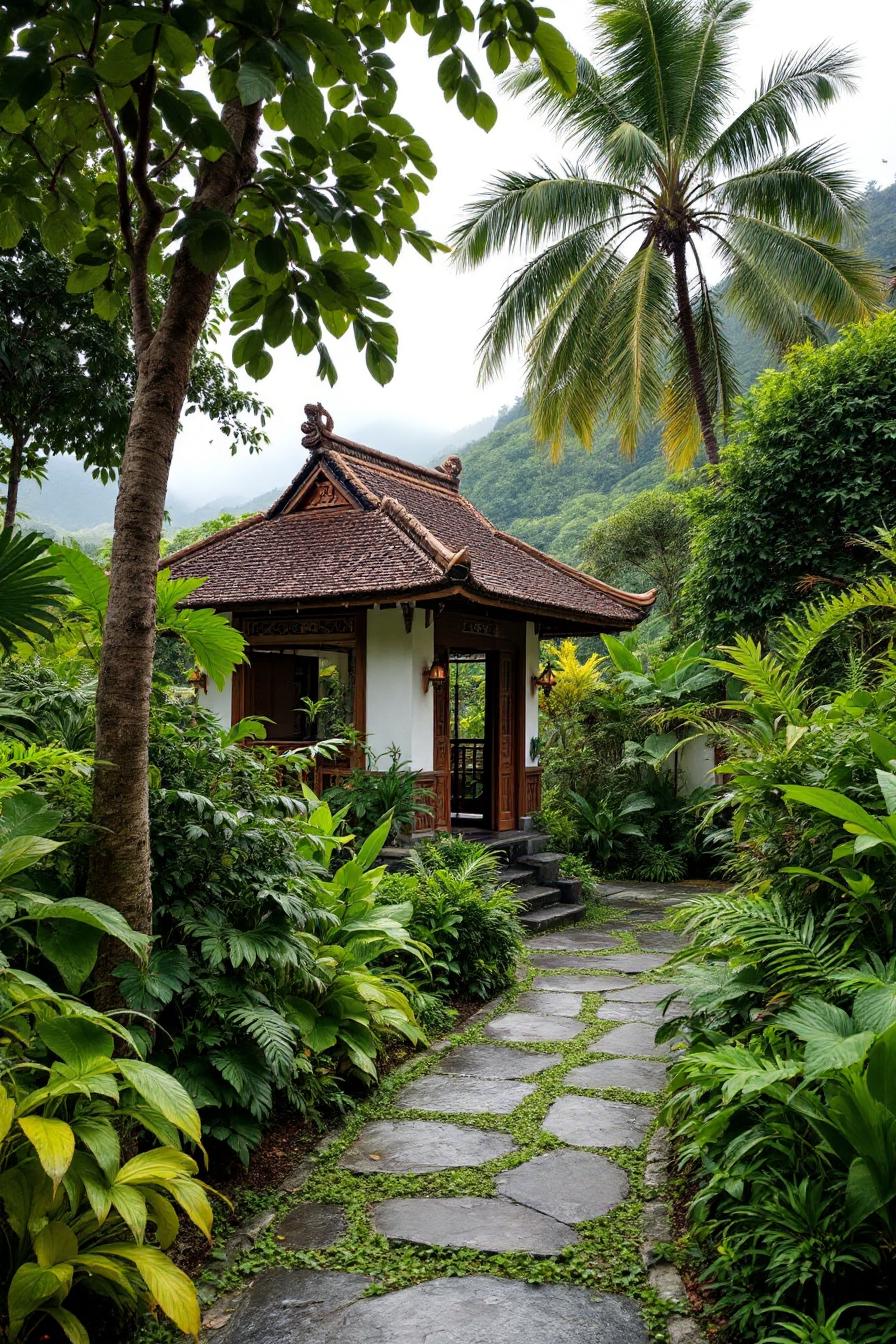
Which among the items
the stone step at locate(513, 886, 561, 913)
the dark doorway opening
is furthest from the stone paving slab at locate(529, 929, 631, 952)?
the dark doorway opening

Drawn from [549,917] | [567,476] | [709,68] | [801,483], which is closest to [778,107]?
[709,68]

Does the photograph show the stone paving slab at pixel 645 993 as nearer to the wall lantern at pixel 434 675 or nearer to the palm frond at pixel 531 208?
the wall lantern at pixel 434 675

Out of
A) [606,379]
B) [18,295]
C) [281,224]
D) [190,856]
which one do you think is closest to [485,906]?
[190,856]

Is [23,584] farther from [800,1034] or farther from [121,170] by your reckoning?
[800,1034]

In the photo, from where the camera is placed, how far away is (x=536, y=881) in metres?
9.23

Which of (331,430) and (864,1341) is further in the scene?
(331,430)

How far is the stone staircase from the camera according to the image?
838 cm

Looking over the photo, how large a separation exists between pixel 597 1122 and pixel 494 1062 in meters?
0.90

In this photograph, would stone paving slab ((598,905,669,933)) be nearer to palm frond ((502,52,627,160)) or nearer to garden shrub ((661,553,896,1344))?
garden shrub ((661,553,896,1344))

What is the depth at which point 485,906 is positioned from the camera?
609 centimetres

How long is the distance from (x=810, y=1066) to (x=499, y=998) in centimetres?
374

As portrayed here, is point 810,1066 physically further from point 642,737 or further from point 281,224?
point 642,737

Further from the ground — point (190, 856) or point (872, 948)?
point (190, 856)

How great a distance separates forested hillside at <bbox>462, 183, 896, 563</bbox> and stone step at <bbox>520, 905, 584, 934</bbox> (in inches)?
598
